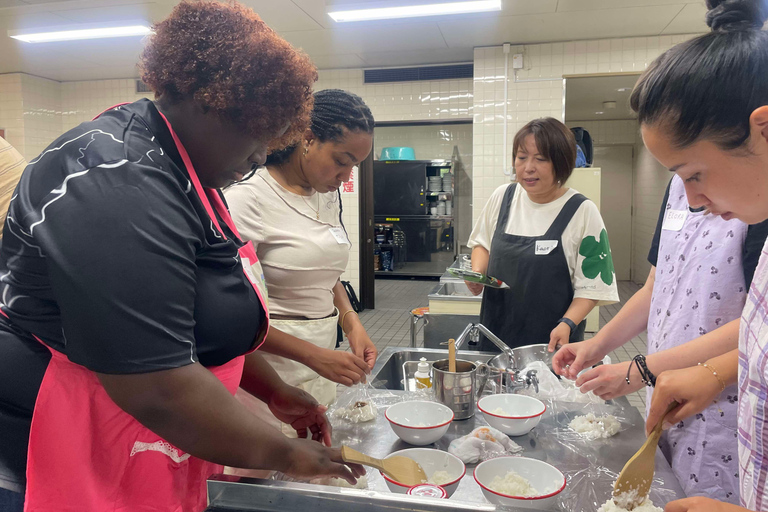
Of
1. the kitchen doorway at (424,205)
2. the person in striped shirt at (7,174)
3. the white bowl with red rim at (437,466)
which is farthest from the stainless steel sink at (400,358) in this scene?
the kitchen doorway at (424,205)

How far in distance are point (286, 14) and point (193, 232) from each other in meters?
4.17

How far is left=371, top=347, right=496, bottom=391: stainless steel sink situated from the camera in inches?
75.2

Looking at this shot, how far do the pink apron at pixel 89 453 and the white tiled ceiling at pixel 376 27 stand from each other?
3887 mm

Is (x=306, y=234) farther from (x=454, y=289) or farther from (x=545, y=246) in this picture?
(x=454, y=289)

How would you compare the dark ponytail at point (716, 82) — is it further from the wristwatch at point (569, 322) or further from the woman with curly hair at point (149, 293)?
the wristwatch at point (569, 322)

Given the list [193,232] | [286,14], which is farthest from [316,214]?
[286,14]

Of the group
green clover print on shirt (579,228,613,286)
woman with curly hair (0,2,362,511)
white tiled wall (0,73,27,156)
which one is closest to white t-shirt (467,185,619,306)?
green clover print on shirt (579,228,613,286)

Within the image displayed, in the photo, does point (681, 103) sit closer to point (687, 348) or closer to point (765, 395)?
point (765, 395)

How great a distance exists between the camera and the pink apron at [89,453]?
2.61 ft

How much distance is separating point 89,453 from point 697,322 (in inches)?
51.4

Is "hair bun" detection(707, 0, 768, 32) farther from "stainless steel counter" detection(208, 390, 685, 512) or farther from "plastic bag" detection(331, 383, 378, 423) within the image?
"plastic bag" detection(331, 383, 378, 423)

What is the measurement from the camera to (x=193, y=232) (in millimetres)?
764

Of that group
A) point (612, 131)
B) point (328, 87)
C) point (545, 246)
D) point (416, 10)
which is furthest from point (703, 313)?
point (612, 131)

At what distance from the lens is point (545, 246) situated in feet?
7.19
